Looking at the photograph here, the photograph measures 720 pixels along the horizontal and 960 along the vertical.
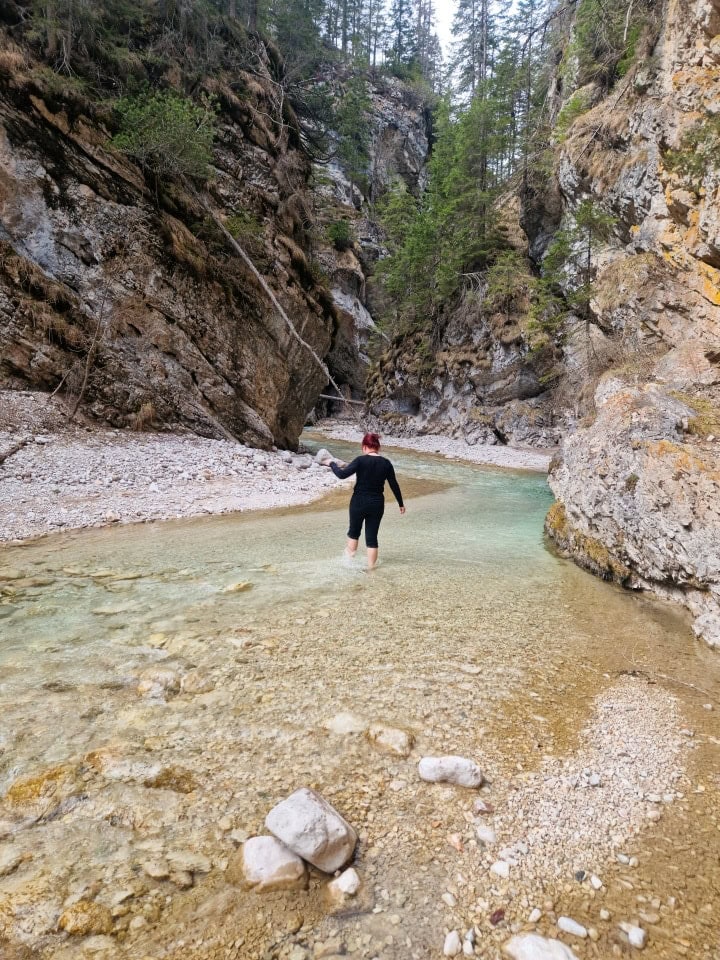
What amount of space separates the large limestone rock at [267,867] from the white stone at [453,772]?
93 cm

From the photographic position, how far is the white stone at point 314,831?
2121mm

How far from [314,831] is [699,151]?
13.7 metres

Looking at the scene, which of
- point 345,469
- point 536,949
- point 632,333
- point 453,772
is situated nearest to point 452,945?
point 536,949

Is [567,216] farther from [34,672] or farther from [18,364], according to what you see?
[34,672]

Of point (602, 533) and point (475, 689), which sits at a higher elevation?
point (602, 533)

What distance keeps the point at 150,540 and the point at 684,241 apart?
13869 mm

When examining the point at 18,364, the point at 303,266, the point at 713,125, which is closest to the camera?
the point at 713,125

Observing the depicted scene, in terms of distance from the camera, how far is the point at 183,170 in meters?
16.3

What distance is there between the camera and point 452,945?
1.81 metres

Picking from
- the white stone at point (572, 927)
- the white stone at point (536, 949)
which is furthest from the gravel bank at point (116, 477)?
the white stone at point (572, 927)

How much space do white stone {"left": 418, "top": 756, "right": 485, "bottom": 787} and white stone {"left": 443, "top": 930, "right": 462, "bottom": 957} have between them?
33.7 inches

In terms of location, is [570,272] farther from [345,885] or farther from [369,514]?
[345,885]

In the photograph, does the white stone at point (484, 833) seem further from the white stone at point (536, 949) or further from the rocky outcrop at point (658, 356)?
the rocky outcrop at point (658, 356)

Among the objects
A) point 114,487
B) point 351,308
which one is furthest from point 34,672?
point 351,308
